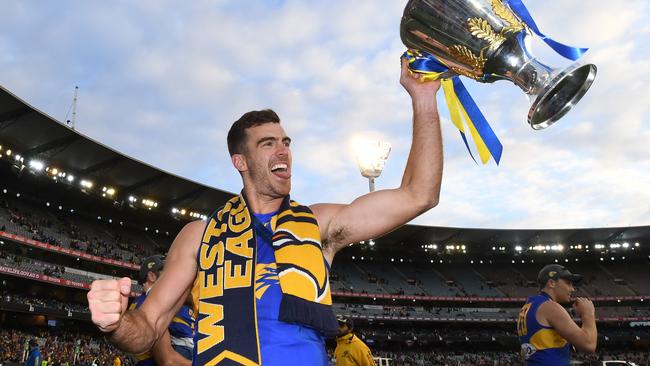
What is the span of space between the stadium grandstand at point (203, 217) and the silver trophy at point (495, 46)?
23.2 metres

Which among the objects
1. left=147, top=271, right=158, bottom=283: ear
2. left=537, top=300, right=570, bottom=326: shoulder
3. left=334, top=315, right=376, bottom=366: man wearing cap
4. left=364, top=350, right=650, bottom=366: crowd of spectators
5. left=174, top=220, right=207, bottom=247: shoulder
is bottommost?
left=364, top=350, right=650, bottom=366: crowd of spectators

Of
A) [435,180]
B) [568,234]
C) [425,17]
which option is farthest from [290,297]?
[568,234]

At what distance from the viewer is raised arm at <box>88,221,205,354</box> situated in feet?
6.16

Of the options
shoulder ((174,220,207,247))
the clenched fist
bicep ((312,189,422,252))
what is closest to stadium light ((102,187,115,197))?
shoulder ((174,220,207,247))

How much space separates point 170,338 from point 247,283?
2.65m

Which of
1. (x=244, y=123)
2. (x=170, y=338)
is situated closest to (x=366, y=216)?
(x=244, y=123)

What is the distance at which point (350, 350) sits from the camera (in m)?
7.56

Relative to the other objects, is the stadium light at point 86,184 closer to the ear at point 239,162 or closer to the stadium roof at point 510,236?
the stadium roof at point 510,236

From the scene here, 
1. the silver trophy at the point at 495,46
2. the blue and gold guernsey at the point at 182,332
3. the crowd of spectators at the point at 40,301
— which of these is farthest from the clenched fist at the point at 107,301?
the crowd of spectators at the point at 40,301

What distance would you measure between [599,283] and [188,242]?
2260 inches

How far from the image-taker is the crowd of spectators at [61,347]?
2295 centimetres

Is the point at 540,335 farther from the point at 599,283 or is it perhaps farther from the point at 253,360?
the point at 599,283

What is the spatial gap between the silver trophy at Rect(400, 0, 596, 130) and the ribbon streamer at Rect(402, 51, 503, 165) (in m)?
0.24

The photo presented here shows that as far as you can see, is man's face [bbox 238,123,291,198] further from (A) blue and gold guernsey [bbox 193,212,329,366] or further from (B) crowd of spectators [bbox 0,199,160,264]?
(B) crowd of spectators [bbox 0,199,160,264]
